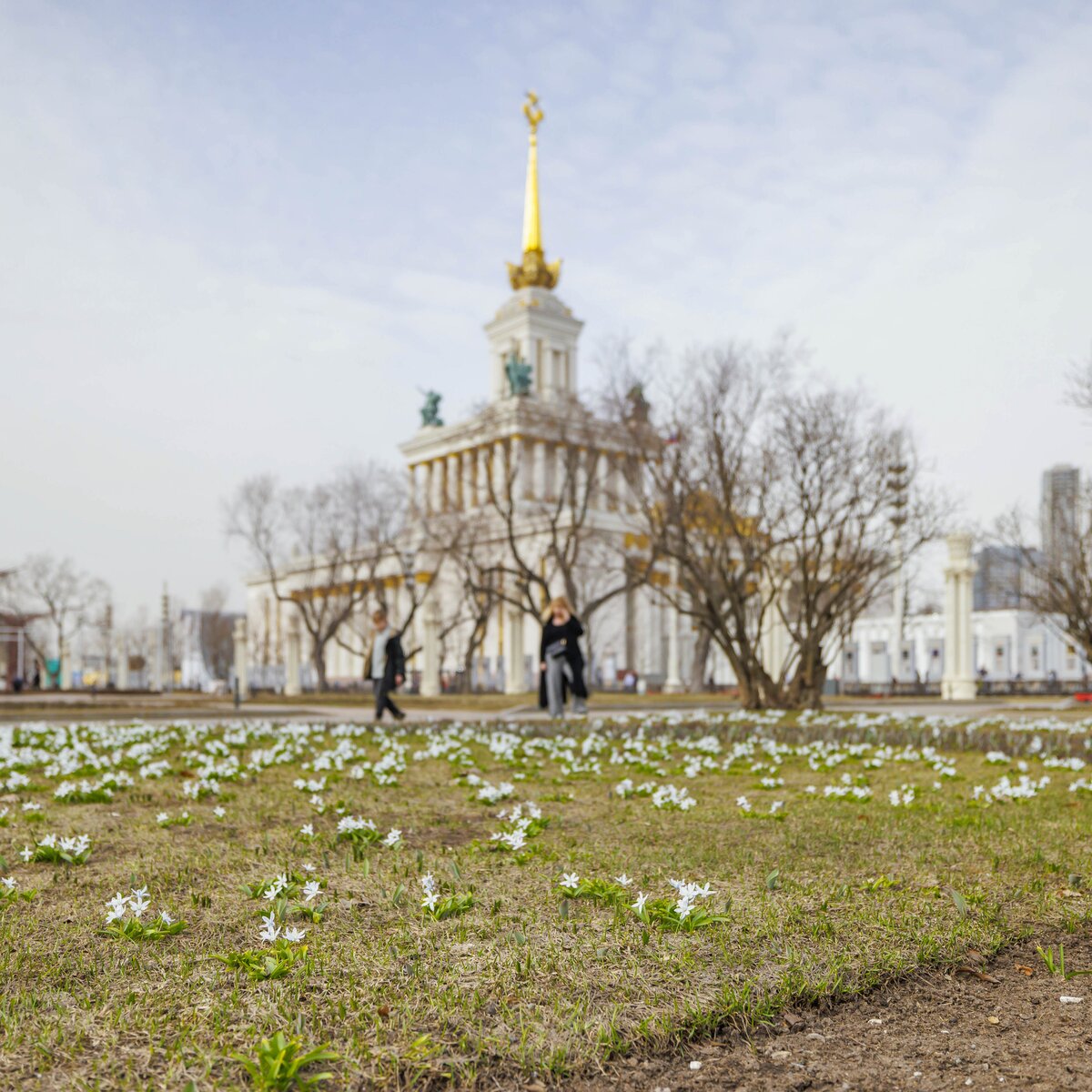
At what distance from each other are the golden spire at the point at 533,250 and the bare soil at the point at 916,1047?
90437mm

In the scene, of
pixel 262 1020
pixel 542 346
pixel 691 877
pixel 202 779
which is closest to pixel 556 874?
pixel 691 877

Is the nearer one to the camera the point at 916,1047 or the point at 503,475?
the point at 916,1047

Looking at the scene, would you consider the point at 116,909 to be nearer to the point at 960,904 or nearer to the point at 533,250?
the point at 960,904

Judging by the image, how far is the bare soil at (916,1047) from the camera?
2.93 m

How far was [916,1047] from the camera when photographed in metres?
3.18

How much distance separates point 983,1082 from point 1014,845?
3.24 metres

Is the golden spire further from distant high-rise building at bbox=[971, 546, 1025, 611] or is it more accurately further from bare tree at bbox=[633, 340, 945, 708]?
bare tree at bbox=[633, 340, 945, 708]

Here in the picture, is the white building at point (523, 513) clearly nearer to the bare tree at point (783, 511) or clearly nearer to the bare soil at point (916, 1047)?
the bare tree at point (783, 511)

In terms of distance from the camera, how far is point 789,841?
19.6 ft

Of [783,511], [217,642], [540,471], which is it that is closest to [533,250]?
[540,471]

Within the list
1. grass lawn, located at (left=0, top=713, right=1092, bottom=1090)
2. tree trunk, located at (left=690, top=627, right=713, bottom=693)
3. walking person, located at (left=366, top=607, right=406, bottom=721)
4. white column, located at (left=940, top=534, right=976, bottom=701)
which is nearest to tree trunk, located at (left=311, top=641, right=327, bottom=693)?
tree trunk, located at (left=690, top=627, right=713, bottom=693)

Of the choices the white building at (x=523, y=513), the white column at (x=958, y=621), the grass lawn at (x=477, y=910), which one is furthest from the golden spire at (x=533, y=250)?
the grass lawn at (x=477, y=910)

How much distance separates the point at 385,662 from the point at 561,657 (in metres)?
2.76

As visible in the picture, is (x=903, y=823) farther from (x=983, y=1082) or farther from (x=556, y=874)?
(x=983, y=1082)
